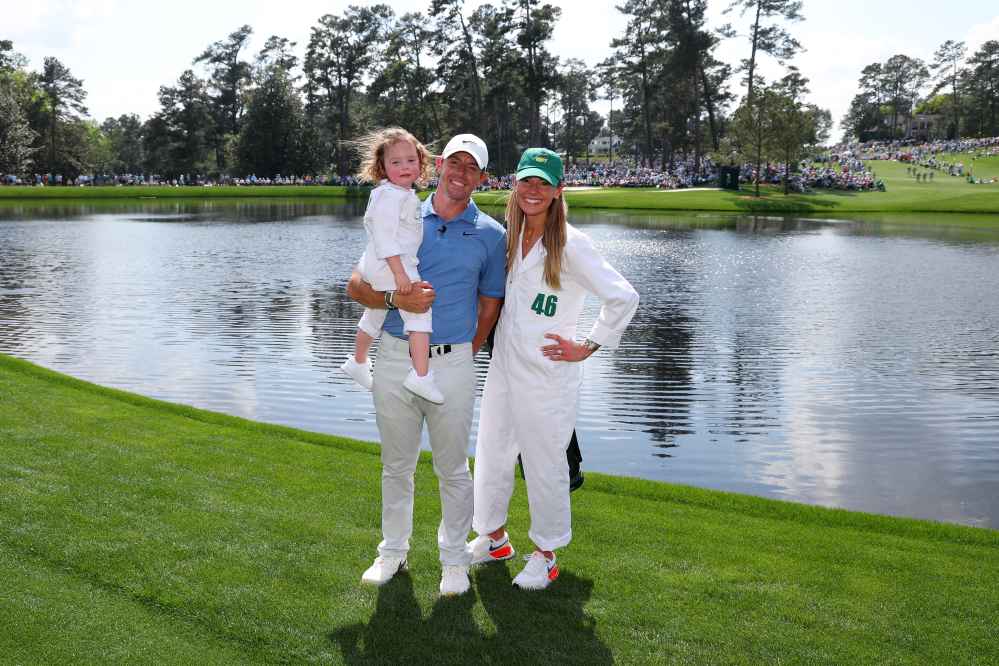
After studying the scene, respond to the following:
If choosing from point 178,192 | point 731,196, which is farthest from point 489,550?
point 178,192

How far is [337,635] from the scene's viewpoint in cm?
399

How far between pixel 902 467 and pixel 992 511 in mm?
1170

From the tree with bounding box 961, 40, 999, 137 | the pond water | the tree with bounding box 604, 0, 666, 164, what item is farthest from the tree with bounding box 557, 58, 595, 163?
the pond water

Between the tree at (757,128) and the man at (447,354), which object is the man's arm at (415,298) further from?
the tree at (757,128)

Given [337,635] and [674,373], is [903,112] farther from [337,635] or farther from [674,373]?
[337,635]

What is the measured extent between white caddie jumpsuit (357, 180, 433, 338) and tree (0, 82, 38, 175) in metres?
81.2

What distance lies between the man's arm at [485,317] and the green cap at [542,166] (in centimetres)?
66

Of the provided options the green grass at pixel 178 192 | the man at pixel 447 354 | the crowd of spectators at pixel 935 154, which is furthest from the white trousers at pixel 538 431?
the crowd of spectators at pixel 935 154

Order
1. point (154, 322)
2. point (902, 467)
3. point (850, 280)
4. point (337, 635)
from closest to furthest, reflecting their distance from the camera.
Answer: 1. point (337, 635)
2. point (902, 467)
3. point (154, 322)
4. point (850, 280)

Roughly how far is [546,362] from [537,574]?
1.11m

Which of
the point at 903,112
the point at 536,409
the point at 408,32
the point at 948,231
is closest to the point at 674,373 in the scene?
the point at 536,409

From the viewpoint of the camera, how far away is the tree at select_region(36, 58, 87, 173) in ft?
282

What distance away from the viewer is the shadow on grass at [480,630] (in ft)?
12.7

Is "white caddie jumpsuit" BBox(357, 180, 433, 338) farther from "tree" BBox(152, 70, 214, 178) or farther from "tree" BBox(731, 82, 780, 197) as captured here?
"tree" BBox(152, 70, 214, 178)
